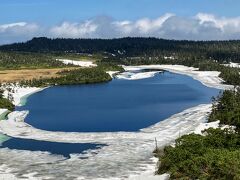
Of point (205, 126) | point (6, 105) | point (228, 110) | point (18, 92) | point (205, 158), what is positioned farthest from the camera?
point (18, 92)

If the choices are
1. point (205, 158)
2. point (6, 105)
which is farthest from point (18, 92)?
point (205, 158)

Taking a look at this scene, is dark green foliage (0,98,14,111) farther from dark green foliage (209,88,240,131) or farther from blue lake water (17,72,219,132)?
dark green foliage (209,88,240,131)

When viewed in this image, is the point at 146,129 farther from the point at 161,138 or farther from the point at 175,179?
the point at 175,179

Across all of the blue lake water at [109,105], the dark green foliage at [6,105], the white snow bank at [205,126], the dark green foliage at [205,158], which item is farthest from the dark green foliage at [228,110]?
the dark green foliage at [6,105]

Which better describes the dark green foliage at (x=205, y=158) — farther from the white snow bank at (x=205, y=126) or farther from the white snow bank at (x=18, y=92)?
the white snow bank at (x=18, y=92)

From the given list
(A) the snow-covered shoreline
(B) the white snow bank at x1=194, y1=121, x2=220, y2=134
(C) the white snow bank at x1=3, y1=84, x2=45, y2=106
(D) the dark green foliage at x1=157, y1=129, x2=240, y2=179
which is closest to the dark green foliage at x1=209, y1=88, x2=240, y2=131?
(B) the white snow bank at x1=194, y1=121, x2=220, y2=134

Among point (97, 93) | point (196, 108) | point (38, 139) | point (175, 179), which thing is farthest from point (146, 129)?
point (97, 93)

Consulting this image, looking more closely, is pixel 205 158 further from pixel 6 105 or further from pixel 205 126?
pixel 6 105
